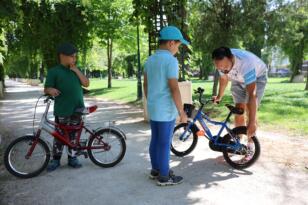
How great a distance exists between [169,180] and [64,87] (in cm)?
211

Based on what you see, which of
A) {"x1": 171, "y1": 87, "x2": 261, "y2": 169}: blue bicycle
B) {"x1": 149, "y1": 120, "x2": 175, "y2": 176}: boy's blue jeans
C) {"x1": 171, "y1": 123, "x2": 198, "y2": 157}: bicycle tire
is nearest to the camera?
{"x1": 149, "y1": 120, "x2": 175, "y2": 176}: boy's blue jeans

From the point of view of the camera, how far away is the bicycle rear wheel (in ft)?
18.3

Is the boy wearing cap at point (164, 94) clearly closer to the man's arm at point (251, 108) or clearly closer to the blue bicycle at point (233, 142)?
the blue bicycle at point (233, 142)

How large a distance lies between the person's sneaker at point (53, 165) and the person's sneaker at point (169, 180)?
180cm

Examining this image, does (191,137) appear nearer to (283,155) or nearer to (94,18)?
(283,155)

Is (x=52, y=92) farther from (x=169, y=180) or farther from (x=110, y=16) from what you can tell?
(x=110, y=16)

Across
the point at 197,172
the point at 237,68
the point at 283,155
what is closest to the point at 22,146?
the point at 197,172

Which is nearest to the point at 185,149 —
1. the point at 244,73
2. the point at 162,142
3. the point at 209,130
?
the point at 209,130

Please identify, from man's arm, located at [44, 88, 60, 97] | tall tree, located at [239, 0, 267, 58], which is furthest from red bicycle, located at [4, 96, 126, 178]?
tall tree, located at [239, 0, 267, 58]

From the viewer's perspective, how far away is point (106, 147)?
6.04 metres

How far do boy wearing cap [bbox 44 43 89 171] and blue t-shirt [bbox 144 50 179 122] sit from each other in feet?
4.40

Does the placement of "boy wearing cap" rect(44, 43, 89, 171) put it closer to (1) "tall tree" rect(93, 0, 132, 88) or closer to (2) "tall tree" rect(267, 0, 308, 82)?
(2) "tall tree" rect(267, 0, 308, 82)

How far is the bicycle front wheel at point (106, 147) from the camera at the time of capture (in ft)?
19.8

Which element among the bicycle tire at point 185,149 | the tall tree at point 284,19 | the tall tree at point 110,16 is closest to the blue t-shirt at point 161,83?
the bicycle tire at point 185,149
